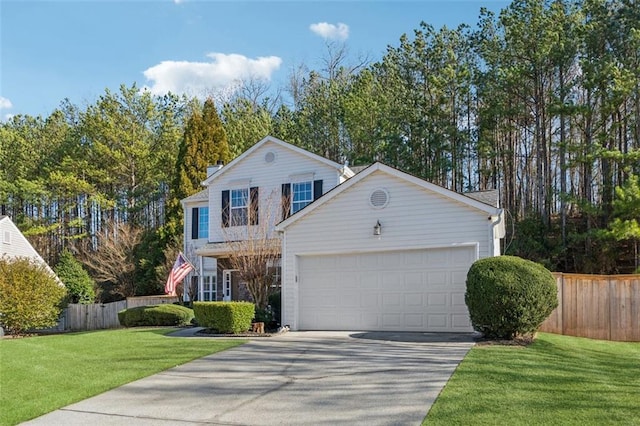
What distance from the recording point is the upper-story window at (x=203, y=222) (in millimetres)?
24625

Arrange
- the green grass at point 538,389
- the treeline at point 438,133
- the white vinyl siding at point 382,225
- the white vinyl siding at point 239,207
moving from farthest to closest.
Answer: the treeline at point 438,133 < the white vinyl siding at point 239,207 < the white vinyl siding at point 382,225 < the green grass at point 538,389

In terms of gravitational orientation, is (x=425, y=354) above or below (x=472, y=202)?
below

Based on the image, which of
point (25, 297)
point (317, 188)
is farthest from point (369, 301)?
point (25, 297)

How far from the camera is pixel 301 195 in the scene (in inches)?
847

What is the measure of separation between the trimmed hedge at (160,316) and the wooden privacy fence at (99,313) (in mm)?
4767

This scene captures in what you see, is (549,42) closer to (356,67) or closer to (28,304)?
(356,67)

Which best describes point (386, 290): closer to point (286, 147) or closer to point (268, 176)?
point (268, 176)

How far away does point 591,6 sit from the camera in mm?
25016

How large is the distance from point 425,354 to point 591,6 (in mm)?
21235

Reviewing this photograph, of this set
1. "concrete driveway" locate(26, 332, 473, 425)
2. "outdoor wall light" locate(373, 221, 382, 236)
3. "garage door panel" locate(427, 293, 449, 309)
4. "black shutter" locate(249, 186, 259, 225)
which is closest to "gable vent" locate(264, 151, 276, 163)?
"black shutter" locate(249, 186, 259, 225)

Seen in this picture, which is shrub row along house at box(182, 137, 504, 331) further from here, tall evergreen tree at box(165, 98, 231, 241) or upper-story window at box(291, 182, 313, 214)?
tall evergreen tree at box(165, 98, 231, 241)

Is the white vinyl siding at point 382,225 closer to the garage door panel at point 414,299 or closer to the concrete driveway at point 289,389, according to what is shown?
the garage door panel at point 414,299

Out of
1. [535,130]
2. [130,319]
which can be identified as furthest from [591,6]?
[130,319]

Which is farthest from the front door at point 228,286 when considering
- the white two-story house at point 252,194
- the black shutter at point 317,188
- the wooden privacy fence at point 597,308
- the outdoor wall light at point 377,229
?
→ the wooden privacy fence at point 597,308
